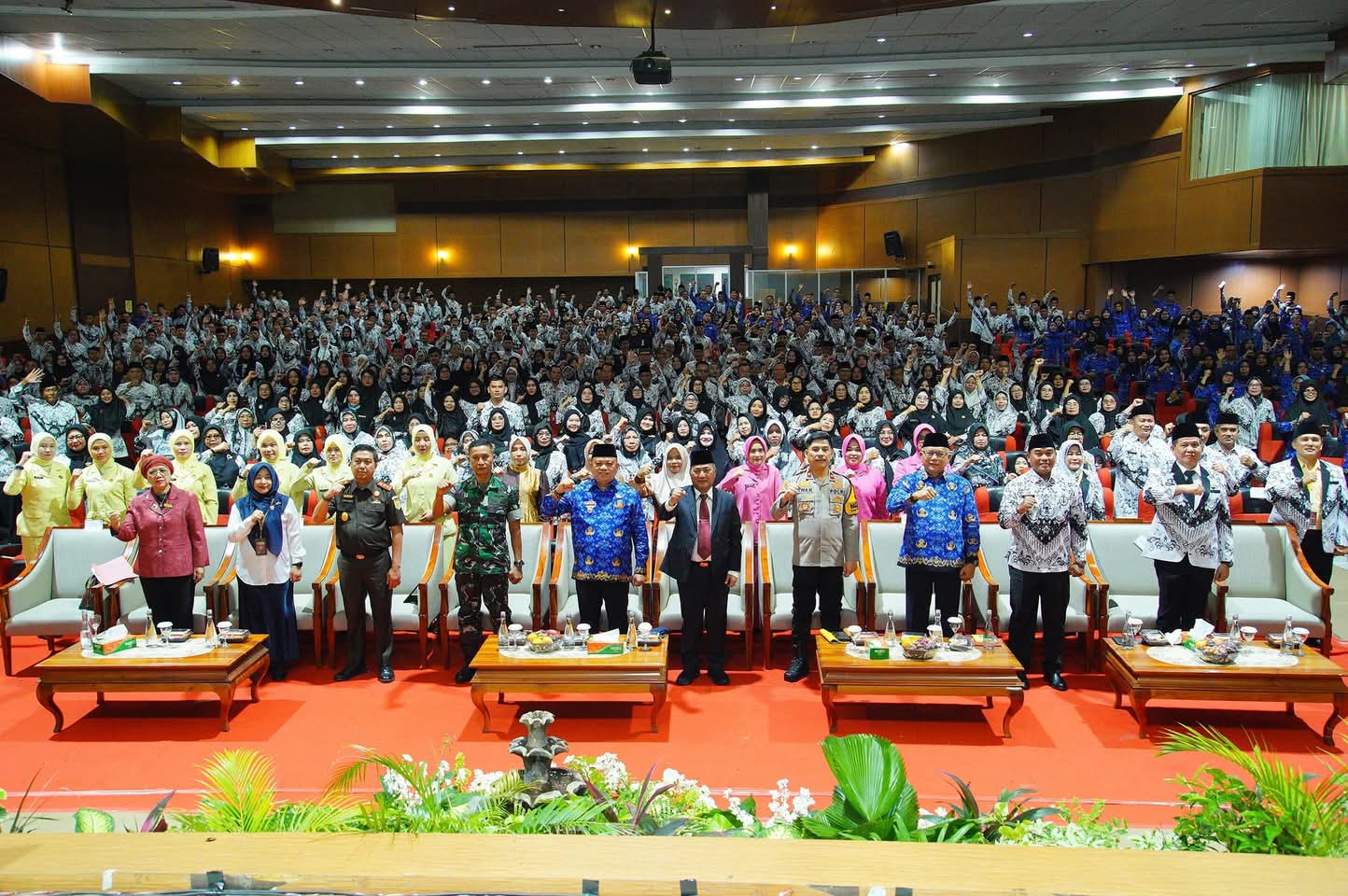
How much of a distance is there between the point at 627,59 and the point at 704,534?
9.43 metres

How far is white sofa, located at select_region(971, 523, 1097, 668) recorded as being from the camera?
547cm

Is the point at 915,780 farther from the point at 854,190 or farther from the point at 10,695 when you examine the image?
the point at 854,190

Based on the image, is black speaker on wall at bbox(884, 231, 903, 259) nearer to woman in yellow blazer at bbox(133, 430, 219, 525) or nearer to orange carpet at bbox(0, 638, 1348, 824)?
orange carpet at bbox(0, 638, 1348, 824)

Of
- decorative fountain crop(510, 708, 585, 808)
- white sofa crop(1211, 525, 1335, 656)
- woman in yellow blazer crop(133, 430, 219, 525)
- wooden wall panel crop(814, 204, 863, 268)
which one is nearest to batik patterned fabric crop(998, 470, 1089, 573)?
white sofa crop(1211, 525, 1335, 656)

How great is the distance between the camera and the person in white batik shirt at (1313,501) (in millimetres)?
5801

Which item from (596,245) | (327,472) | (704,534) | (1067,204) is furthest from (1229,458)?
(596,245)

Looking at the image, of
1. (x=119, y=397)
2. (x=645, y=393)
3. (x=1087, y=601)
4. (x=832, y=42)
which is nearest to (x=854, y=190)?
(x=832, y=42)

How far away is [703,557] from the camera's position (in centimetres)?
535

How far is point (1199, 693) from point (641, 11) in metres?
7.52

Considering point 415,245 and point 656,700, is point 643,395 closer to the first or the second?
point 656,700

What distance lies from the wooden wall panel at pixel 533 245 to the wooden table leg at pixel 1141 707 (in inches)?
804

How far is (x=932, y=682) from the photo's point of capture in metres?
4.52

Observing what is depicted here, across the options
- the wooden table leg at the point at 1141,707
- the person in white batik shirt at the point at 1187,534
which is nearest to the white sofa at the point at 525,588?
the wooden table leg at the point at 1141,707

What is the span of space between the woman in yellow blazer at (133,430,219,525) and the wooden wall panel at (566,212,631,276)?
1729 centimetres
